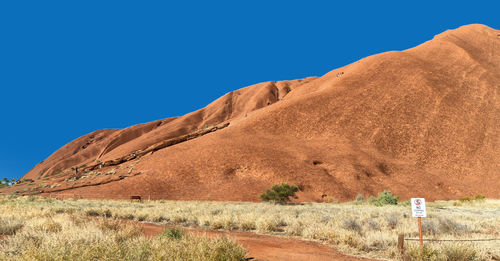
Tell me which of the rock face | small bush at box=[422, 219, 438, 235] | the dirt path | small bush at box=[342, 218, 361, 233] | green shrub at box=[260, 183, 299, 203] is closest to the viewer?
the dirt path

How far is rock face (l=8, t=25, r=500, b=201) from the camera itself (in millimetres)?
38188

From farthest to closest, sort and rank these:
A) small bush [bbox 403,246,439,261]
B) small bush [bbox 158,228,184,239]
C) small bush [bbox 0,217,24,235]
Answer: small bush [bbox 0,217,24,235], small bush [bbox 158,228,184,239], small bush [bbox 403,246,439,261]

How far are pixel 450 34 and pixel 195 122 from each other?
65.2m

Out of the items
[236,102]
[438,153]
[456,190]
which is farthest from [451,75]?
[236,102]

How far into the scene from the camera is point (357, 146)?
151ft

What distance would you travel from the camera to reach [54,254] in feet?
17.2

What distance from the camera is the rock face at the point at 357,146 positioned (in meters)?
38.2

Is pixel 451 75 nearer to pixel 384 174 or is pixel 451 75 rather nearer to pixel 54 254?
pixel 384 174

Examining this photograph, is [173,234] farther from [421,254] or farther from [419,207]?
[419,207]

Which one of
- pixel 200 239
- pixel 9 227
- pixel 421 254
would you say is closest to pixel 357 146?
pixel 421 254

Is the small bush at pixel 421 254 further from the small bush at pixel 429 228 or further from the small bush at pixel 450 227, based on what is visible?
the small bush at pixel 450 227

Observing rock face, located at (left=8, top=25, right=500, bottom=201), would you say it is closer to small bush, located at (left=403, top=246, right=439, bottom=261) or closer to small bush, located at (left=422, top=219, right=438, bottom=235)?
small bush, located at (left=422, top=219, right=438, bottom=235)

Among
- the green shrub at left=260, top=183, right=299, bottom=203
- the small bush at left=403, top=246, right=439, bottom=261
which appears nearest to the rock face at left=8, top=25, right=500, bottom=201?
the green shrub at left=260, top=183, right=299, bottom=203

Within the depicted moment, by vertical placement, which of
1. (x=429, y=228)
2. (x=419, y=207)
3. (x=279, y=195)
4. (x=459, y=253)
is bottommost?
(x=429, y=228)
